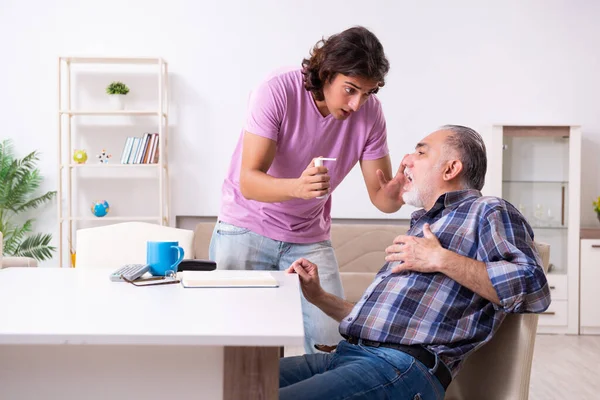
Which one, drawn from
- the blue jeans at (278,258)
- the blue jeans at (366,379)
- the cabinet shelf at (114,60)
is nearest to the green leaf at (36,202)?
the cabinet shelf at (114,60)

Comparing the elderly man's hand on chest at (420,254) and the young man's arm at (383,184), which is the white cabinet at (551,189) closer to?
the young man's arm at (383,184)

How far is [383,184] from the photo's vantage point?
2391mm

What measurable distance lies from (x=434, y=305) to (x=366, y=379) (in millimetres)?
265

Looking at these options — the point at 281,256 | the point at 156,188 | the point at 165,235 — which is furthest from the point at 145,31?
the point at 281,256

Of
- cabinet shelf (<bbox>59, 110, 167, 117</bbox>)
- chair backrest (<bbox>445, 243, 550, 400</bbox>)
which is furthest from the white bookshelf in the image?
chair backrest (<bbox>445, 243, 550, 400</bbox>)

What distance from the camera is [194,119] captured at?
505 cm

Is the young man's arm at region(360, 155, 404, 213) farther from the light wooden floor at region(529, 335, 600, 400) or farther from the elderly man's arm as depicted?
the light wooden floor at region(529, 335, 600, 400)

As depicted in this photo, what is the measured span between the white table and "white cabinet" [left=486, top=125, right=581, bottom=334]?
12.7 feet

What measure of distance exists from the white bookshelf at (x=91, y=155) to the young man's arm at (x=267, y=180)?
2.66 m

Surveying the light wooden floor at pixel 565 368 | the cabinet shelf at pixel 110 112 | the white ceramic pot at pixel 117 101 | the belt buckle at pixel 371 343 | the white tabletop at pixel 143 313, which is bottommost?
the light wooden floor at pixel 565 368

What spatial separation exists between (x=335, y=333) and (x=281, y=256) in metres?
0.31

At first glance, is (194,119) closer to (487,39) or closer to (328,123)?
(487,39)

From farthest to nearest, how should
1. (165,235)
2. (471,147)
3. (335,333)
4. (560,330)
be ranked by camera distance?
1. (560,330)
2. (165,235)
3. (335,333)
4. (471,147)

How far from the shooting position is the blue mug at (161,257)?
188 centimetres
